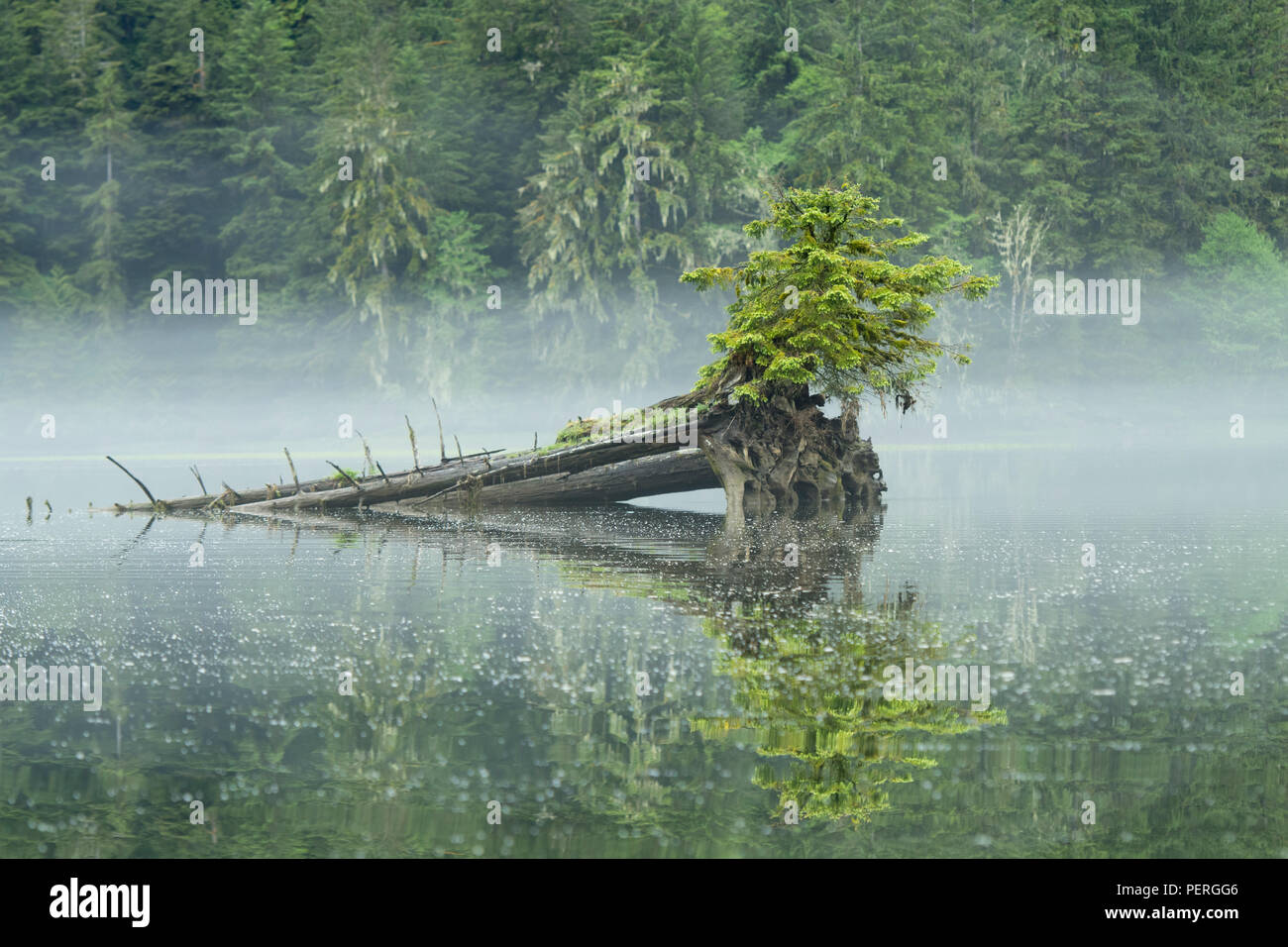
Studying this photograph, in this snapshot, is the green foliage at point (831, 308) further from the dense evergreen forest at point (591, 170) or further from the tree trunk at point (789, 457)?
the dense evergreen forest at point (591, 170)

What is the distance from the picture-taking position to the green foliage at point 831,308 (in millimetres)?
31562

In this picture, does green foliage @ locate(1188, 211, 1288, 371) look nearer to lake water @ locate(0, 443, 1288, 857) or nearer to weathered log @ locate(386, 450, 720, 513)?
weathered log @ locate(386, 450, 720, 513)

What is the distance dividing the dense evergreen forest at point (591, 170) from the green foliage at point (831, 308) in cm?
4449

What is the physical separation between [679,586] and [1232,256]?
78.1 metres

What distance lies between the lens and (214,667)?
14.8 m

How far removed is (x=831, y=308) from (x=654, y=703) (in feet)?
66.3

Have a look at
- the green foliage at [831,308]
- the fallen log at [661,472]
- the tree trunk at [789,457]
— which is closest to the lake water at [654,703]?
the tree trunk at [789,457]

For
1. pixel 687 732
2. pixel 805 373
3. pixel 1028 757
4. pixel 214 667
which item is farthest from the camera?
pixel 805 373

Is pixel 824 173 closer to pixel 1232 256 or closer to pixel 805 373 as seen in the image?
pixel 1232 256

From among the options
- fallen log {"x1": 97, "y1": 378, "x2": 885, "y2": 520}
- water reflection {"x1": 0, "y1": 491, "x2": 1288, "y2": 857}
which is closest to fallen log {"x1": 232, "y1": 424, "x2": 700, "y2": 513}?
fallen log {"x1": 97, "y1": 378, "x2": 885, "y2": 520}

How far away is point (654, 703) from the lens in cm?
1270

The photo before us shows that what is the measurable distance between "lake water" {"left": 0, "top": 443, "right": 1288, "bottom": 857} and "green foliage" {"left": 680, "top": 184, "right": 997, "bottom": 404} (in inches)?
292

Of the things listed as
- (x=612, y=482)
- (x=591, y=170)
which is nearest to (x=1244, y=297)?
(x=591, y=170)

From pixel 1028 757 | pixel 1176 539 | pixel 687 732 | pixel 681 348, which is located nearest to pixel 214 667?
pixel 687 732
